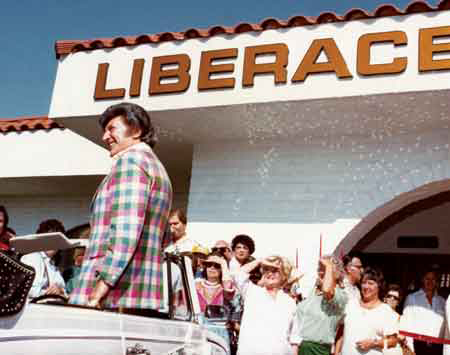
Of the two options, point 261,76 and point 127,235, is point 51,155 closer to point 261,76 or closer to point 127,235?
point 261,76

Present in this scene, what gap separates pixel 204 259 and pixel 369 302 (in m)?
1.67

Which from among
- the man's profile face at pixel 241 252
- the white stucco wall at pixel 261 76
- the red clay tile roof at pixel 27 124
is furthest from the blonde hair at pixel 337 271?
the red clay tile roof at pixel 27 124

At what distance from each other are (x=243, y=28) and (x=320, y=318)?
3.93m

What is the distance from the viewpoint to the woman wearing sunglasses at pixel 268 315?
15.0ft

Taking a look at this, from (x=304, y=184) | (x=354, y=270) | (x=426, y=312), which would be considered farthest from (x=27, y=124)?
(x=426, y=312)

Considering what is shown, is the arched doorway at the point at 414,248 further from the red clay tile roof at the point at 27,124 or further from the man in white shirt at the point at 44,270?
the man in white shirt at the point at 44,270

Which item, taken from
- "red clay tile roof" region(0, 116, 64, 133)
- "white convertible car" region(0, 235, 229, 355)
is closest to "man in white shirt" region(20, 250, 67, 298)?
"white convertible car" region(0, 235, 229, 355)

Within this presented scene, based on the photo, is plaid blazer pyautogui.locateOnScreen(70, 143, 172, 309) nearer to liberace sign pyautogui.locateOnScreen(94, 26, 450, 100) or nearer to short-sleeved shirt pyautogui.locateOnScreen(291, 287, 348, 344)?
short-sleeved shirt pyautogui.locateOnScreen(291, 287, 348, 344)

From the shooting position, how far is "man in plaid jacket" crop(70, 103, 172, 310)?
2.22 m

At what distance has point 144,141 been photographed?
2705 millimetres

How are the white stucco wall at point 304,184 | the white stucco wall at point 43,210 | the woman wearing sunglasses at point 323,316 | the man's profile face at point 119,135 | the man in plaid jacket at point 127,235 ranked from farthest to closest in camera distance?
the white stucco wall at point 43,210 → the white stucco wall at point 304,184 → the woman wearing sunglasses at point 323,316 → the man's profile face at point 119,135 → the man in plaid jacket at point 127,235

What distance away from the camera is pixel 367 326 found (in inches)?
199

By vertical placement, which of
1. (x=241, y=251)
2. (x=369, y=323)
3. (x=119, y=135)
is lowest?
(x=369, y=323)

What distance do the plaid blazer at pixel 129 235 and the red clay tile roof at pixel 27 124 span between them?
8.09 metres
